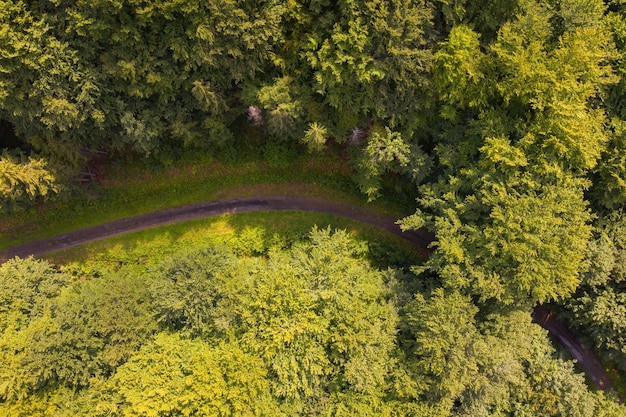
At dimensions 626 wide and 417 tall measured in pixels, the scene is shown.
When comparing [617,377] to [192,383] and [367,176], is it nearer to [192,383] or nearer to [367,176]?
[367,176]

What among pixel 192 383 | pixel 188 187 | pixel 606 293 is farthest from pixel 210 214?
pixel 606 293

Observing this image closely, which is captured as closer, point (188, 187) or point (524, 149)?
point (524, 149)

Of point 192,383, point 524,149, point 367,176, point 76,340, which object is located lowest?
point 192,383

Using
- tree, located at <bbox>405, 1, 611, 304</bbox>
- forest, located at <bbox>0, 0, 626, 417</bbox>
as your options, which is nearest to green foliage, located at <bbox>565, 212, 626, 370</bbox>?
forest, located at <bbox>0, 0, 626, 417</bbox>

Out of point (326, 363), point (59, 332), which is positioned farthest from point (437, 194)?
point (59, 332)

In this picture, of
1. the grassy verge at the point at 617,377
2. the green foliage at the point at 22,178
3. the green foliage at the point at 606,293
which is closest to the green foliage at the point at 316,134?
the green foliage at the point at 22,178

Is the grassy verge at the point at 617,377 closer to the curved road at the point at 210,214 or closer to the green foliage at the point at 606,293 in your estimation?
the green foliage at the point at 606,293
